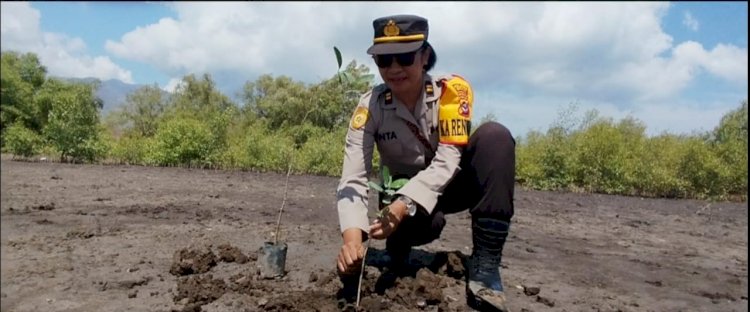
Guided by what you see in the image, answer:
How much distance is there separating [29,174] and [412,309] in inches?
246

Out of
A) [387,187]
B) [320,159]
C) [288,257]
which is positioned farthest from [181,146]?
[387,187]

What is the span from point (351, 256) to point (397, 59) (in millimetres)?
864

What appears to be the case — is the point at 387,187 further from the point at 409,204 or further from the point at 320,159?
the point at 320,159

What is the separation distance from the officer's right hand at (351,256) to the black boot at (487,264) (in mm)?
591

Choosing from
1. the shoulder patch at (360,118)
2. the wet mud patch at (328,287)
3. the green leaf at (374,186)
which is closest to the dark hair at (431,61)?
the shoulder patch at (360,118)

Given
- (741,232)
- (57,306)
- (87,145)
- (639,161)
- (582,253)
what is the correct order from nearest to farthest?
(57,306) → (582,253) → (741,232) → (87,145) → (639,161)

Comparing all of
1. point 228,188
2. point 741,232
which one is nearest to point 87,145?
point 228,188

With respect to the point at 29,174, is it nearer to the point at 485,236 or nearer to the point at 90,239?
the point at 90,239

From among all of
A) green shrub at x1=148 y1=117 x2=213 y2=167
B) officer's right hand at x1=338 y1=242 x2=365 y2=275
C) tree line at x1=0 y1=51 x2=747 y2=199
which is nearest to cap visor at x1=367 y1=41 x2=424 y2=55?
officer's right hand at x1=338 y1=242 x2=365 y2=275

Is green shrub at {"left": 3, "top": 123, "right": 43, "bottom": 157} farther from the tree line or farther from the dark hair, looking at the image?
the dark hair

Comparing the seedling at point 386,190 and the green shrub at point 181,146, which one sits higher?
the green shrub at point 181,146

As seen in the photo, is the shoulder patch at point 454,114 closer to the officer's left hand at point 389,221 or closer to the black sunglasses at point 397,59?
the black sunglasses at point 397,59

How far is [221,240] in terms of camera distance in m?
3.87

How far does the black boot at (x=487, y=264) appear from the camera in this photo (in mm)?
2701
